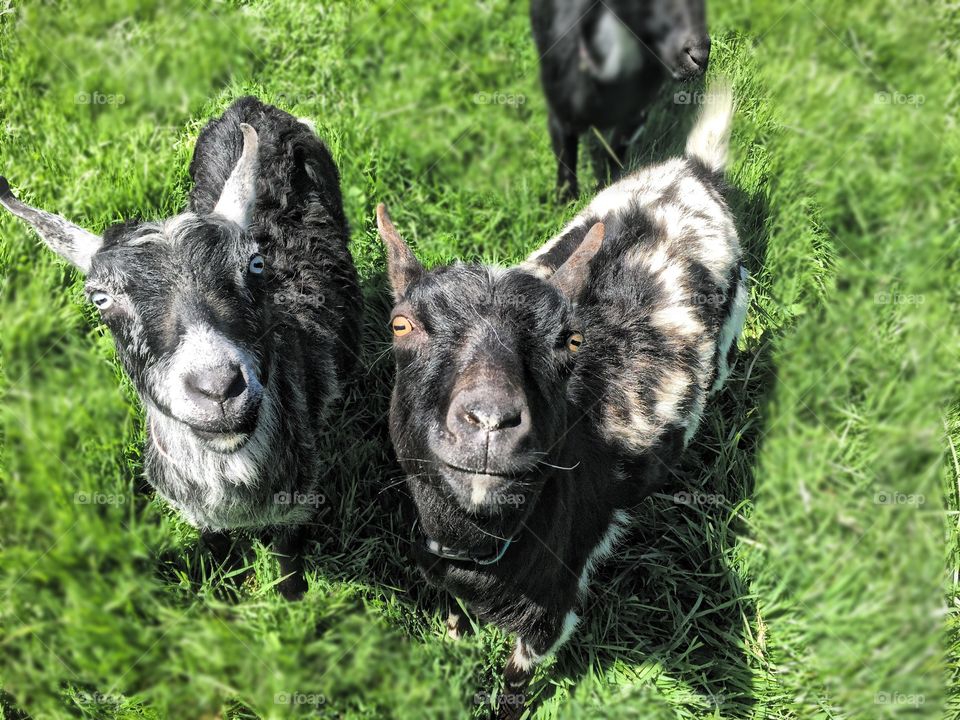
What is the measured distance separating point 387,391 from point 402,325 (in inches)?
68.1

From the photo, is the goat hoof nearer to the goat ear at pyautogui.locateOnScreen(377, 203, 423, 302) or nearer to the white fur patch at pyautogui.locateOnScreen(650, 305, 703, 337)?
the goat ear at pyautogui.locateOnScreen(377, 203, 423, 302)

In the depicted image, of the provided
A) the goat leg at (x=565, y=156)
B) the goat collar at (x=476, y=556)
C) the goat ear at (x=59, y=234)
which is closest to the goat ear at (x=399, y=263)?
the goat collar at (x=476, y=556)

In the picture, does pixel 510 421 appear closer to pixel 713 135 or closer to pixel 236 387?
Answer: pixel 236 387

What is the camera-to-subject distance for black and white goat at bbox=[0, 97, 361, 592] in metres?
2.91

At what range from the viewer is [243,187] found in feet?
11.5

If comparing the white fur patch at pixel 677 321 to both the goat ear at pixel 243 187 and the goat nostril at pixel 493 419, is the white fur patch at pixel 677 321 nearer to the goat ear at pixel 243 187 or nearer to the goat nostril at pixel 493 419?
the goat nostril at pixel 493 419

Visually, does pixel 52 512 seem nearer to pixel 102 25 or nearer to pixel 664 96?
pixel 102 25

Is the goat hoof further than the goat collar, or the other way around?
the goat hoof

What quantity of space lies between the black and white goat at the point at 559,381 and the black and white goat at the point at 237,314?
0.68 metres

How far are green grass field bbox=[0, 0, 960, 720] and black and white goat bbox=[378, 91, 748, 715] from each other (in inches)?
21.1

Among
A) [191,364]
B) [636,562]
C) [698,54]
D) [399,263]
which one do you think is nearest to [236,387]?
[191,364]

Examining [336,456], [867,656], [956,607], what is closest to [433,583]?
[336,456]

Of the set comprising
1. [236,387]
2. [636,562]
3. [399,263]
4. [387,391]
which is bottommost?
[636,562]

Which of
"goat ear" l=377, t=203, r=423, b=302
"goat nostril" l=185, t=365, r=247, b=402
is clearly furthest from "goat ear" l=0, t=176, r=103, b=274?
"goat ear" l=377, t=203, r=423, b=302
